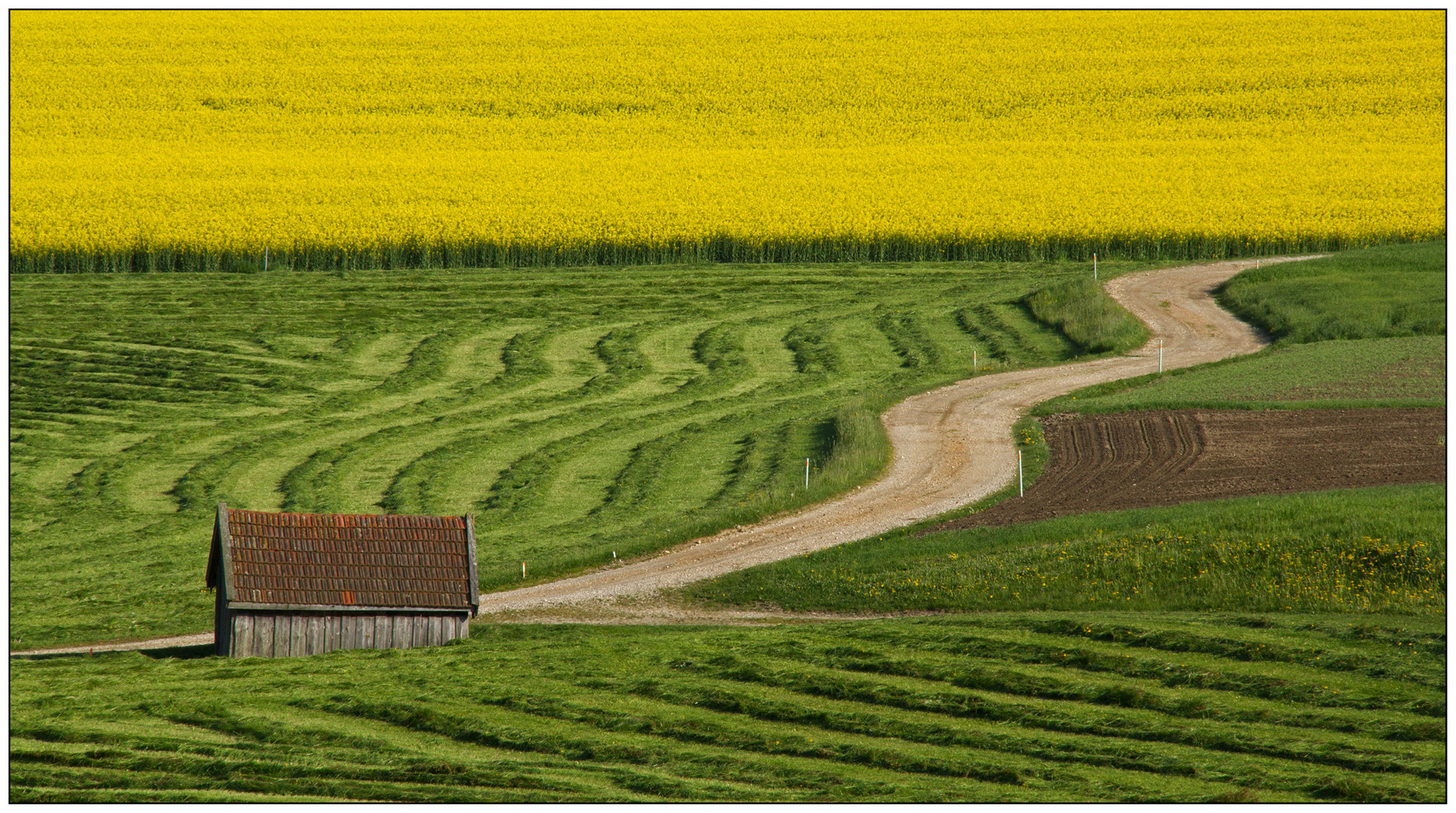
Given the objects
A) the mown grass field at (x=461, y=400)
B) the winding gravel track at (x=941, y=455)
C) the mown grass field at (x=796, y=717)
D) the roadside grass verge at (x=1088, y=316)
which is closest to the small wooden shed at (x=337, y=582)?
the mown grass field at (x=796, y=717)

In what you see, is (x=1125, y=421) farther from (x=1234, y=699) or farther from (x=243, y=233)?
(x=243, y=233)

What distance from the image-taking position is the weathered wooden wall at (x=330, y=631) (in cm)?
2436

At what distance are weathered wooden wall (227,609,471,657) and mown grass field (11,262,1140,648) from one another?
11.9 feet

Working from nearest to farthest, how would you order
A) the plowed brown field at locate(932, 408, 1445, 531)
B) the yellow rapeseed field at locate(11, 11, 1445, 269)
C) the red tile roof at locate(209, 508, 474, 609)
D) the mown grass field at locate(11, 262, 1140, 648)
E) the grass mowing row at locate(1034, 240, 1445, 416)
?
the red tile roof at locate(209, 508, 474, 609) → the plowed brown field at locate(932, 408, 1445, 531) → the mown grass field at locate(11, 262, 1140, 648) → the grass mowing row at locate(1034, 240, 1445, 416) → the yellow rapeseed field at locate(11, 11, 1445, 269)

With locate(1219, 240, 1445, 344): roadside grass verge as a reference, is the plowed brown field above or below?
below

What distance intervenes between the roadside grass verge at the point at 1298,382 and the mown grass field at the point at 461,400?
17.3 ft

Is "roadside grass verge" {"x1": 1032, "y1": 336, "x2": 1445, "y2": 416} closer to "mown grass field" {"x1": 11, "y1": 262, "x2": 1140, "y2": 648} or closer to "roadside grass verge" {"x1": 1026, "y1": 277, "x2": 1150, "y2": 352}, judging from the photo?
"roadside grass verge" {"x1": 1026, "y1": 277, "x2": 1150, "y2": 352}

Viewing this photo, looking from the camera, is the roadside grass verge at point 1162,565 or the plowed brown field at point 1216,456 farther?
the plowed brown field at point 1216,456

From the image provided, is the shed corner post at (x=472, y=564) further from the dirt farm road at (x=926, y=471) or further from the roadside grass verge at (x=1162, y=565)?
the roadside grass verge at (x=1162, y=565)

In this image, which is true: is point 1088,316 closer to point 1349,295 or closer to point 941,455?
point 1349,295

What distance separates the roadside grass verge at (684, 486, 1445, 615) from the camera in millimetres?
25188

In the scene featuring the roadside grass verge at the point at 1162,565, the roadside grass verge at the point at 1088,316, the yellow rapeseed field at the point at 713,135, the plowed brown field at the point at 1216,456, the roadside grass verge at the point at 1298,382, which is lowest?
the roadside grass verge at the point at 1162,565

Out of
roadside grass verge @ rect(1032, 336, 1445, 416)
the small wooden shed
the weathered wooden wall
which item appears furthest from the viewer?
roadside grass verge @ rect(1032, 336, 1445, 416)

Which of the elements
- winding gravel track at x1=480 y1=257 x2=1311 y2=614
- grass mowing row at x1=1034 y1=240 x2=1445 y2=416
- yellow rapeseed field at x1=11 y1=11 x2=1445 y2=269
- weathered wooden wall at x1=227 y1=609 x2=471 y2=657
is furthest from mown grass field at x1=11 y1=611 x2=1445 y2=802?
yellow rapeseed field at x1=11 y1=11 x2=1445 y2=269
